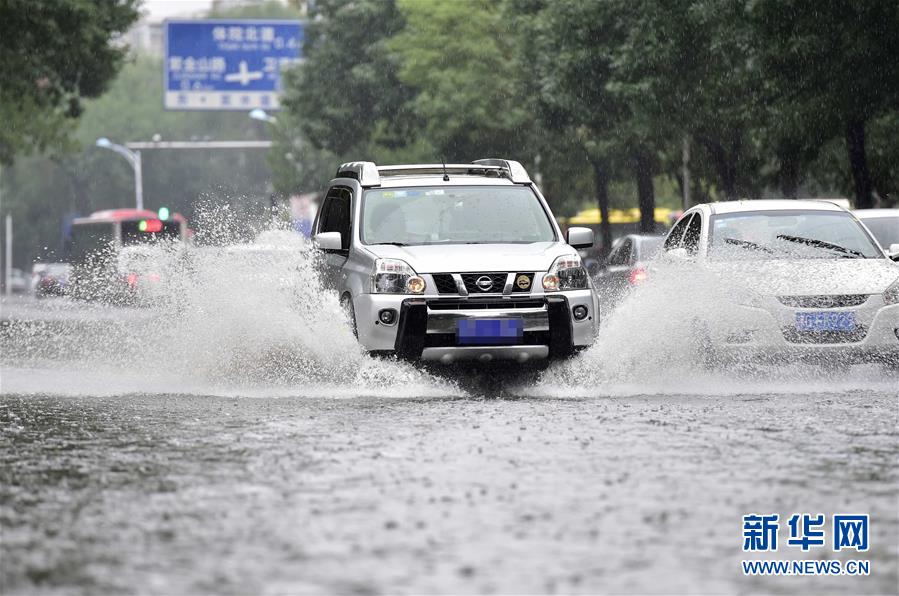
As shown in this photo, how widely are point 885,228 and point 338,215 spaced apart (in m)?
7.59

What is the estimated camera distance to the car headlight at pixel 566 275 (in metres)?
13.6

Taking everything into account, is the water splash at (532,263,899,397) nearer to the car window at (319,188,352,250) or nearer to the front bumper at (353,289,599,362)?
the front bumper at (353,289,599,362)

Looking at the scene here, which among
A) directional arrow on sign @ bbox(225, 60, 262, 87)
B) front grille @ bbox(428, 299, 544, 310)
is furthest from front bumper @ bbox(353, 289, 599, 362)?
directional arrow on sign @ bbox(225, 60, 262, 87)

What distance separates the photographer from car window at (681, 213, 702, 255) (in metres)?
16.0

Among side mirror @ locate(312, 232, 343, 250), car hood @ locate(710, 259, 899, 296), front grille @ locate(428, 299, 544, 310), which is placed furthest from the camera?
side mirror @ locate(312, 232, 343, 250)

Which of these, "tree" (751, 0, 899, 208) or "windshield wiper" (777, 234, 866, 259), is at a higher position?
"tree" (751, 0, 899, 208)

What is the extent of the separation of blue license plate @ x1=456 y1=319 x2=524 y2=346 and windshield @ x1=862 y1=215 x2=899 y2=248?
8302 mm

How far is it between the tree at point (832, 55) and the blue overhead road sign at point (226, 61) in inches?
976

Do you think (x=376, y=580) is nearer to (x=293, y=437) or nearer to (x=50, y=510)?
(x=50, y=510)

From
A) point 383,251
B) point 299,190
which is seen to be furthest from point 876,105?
point 299,190

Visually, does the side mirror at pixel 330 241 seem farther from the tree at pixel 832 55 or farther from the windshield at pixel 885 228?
the tree at pixel 832 55

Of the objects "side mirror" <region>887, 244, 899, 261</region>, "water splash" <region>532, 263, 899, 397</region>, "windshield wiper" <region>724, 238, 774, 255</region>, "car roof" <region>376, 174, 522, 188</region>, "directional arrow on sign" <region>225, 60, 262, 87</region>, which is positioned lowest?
"water splash" <region>532, 263, 899, 397</region>

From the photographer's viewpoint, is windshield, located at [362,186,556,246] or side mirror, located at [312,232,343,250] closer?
windshield, located at [362,186,556,246]

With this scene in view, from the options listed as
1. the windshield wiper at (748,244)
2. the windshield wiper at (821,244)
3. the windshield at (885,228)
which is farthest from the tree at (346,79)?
the windshield wiper at (821,244)
